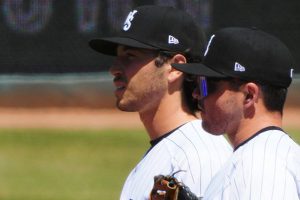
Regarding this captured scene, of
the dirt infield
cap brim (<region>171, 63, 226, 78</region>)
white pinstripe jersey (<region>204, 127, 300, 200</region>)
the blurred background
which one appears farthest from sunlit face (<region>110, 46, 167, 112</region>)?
the dirt infield

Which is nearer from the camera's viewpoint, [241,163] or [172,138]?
[241,163]

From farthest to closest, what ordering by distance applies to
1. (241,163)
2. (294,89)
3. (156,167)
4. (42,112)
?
1. (42,112)
2. (294,89)
3. (156,167)
4. (241,163)

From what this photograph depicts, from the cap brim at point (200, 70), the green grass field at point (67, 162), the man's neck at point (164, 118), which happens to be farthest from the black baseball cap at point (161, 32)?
the green grass field at point (67, 162)

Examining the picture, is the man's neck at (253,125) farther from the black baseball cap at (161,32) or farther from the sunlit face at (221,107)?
the black baseball cap at (161,32)

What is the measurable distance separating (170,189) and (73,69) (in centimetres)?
824

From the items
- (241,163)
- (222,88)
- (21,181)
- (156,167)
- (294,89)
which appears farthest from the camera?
(294,89)

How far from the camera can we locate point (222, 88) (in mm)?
3197

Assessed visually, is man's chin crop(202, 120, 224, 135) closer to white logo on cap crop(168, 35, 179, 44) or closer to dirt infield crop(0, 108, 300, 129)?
white logo on cap crop(168, 35, 179, 44)

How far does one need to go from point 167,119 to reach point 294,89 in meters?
7.45

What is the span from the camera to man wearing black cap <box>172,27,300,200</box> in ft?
9.74

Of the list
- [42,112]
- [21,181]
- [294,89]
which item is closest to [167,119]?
[21,181]

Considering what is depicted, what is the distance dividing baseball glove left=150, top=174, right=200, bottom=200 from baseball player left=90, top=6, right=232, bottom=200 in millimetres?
384

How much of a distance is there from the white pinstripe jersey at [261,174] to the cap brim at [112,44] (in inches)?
38.6

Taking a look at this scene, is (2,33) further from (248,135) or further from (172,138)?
(248,135)
